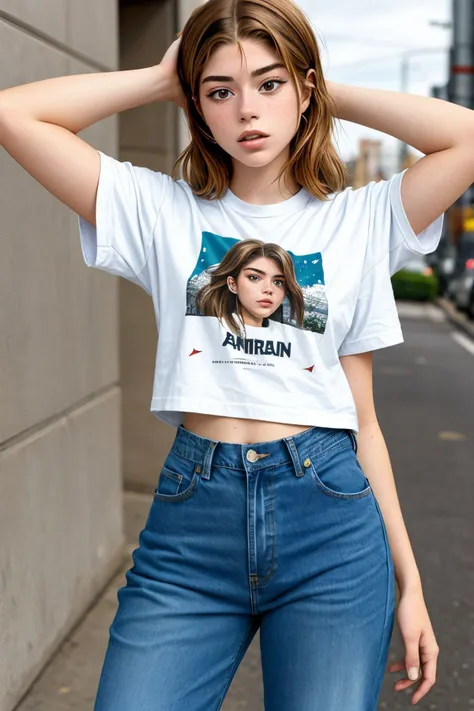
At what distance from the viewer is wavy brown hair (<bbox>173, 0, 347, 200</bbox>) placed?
73.4 inches

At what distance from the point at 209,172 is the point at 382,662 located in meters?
0.99

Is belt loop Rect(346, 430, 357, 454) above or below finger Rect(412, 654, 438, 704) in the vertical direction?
above

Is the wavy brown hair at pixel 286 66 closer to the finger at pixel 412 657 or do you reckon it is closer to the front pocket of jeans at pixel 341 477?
the front pocket of jeans at pixel 341 477

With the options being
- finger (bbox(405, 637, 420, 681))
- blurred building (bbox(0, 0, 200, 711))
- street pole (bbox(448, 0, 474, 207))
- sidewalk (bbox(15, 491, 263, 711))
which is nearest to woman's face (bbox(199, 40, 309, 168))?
finger (bbox(405, 637, 420, 681))

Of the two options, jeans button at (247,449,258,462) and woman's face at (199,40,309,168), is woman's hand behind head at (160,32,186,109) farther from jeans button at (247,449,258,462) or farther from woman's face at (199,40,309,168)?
jeans button at (247,449,258,462)

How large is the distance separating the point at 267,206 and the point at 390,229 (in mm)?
246

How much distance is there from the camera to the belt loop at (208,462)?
1.83 meters

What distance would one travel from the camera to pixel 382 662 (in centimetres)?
187

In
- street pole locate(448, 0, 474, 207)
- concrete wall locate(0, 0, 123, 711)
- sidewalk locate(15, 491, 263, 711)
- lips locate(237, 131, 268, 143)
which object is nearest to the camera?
lips locate(237, 131, 268, 143)

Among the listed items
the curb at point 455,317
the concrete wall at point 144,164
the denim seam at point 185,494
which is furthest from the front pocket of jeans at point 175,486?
the curb at point 455,317

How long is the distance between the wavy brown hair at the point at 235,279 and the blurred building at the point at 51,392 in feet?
4.38

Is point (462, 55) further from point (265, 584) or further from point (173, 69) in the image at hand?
point (265, 584)

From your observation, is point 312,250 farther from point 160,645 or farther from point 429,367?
point 429,367

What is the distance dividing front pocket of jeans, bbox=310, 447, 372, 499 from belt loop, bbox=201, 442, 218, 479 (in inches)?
7.1
